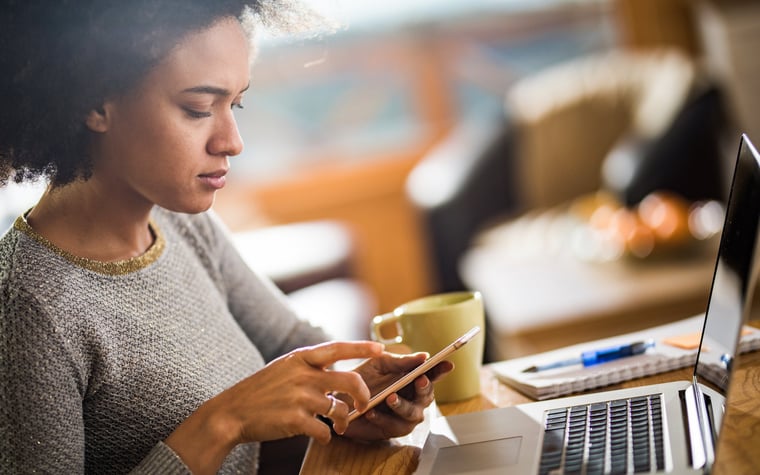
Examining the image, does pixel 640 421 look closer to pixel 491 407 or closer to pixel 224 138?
pixel 491 407

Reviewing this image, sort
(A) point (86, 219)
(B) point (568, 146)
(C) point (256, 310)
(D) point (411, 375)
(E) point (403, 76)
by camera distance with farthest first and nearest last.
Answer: (E) point (403, 76) → (B) point (568, 146) → (C) point (256, 310) → (A) point (86, 219) → (D) point (411, 375)

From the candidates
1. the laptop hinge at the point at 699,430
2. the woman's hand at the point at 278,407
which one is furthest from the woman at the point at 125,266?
the laptop hinge at the point at 699,430

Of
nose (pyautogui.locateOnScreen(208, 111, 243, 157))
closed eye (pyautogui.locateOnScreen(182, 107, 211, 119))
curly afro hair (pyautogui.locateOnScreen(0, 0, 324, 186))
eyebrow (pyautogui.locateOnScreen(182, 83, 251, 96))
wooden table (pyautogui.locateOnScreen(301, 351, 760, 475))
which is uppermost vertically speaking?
curly afro hair (pyautogui.locateOnScreen(0, 0, 324, 186))

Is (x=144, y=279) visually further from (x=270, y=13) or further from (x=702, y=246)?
(x=702, y=246)

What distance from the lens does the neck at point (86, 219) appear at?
95 centimetres

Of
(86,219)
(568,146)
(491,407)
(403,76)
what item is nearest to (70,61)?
(86,219)

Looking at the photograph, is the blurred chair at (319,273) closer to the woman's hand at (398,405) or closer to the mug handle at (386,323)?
the mug handle at (386,323)

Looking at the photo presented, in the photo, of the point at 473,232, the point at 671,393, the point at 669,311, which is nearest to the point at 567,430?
the point at 671,393

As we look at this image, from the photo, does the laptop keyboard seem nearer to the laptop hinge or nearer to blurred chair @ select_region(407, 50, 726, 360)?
the laptop hinge

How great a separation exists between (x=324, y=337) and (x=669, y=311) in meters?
0.96

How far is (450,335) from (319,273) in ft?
4.57

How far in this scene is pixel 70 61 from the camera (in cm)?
88

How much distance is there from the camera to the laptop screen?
28.2 inches

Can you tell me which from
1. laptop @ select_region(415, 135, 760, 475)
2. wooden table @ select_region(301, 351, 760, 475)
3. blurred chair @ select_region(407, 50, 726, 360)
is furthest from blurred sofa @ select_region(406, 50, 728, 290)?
laptop @ select_region(415, 135, 760, 475)
